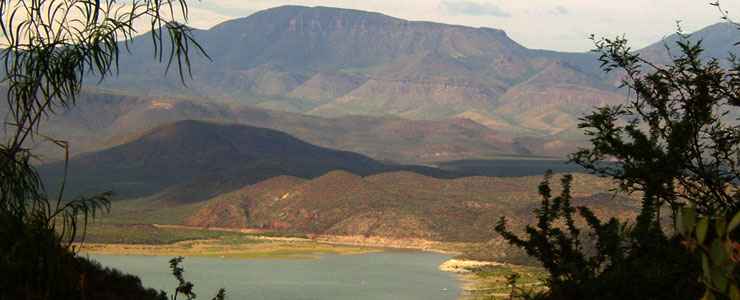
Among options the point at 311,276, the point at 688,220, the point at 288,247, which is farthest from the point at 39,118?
the point at 288,247

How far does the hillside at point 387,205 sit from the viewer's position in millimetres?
160750

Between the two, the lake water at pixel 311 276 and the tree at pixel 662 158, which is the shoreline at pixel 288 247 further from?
the tree at pixel 662 158

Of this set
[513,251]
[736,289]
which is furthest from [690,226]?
[513,251]

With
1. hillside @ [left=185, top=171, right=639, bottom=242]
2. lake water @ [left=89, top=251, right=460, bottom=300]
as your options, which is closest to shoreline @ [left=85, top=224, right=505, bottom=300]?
hillside @ [left=185, top=171, right=639, bottom=242]

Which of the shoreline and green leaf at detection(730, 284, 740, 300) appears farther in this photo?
the shoreline

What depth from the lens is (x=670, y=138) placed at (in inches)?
748

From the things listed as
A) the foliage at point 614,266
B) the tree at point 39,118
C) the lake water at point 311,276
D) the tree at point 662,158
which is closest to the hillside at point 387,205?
the lake water at point 311,276

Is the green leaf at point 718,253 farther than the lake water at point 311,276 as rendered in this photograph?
No

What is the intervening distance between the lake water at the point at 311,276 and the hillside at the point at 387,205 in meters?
20.8

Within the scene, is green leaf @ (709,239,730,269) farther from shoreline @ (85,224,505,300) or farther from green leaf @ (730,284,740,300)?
shoreline @ (85,224,505,300)

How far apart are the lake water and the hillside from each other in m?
20.8

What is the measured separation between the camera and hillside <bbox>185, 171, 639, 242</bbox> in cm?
16075

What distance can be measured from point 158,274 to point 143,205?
90917mm

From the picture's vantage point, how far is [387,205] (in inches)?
6693
